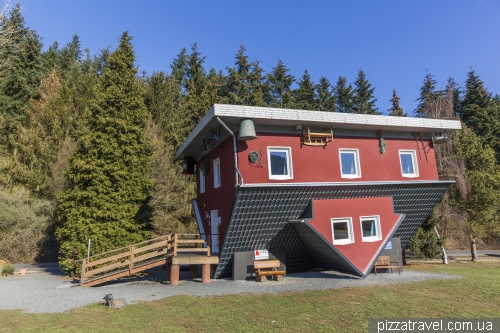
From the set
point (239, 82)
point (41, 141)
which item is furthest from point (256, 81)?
point (41, 141)

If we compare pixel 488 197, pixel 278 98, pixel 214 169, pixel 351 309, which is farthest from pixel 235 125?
pixel 278 98

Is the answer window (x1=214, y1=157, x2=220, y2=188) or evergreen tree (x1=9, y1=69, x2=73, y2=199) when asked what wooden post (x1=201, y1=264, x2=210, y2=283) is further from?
evergreen tree (x1=9, y1=69, x2=73, y2=199)

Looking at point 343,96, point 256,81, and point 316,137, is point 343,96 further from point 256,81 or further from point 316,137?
point 316,137

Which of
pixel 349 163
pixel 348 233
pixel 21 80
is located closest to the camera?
pixel 348 233

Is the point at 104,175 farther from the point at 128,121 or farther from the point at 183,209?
the point at 183,209

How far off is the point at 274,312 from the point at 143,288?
5.94m

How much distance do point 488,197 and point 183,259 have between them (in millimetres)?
19060

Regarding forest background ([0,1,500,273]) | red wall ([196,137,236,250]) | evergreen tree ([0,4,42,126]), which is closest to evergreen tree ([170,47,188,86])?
forest background ([0,1,500,273])

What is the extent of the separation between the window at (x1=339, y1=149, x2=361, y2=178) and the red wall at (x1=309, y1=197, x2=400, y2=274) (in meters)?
1.11

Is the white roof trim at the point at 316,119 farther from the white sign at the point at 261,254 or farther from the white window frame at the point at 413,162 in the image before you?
the white sign at the point at 261,254

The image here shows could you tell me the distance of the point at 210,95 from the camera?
97.3 ft

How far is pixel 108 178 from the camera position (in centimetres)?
1471

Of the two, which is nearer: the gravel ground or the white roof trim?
the gravel ground

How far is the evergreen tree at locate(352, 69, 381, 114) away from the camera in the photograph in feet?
132
